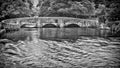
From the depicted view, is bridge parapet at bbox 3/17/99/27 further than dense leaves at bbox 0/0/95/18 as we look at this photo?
No

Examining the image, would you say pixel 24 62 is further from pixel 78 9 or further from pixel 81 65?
pixel 78 9

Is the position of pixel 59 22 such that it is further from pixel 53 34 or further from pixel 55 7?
pixel 53 34

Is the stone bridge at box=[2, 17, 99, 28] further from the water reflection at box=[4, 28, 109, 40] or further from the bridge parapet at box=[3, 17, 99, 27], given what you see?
the water reflection at box=[4, 28, 109, 40]

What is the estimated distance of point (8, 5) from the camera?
25.2 m

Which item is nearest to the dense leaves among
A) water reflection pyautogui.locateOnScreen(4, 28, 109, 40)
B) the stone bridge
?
the stone bridge

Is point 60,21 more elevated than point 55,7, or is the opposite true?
point 55,7

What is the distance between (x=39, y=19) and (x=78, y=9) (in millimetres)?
8976

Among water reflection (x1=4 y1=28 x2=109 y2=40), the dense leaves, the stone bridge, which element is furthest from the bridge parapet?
water reflection (x1=4 y1=28 x2=109 y2=40)

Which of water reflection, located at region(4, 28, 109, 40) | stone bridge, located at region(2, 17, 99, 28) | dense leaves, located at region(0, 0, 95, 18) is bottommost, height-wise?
water reflection, located at region(4, 28, 109, 40)

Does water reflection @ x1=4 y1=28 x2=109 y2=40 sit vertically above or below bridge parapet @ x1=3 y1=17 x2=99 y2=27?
below

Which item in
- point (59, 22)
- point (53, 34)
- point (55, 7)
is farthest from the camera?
point (55, 7)

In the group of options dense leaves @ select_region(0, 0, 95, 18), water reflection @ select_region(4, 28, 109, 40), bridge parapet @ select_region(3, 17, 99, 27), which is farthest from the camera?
dense leaves @ select_region(0, 0, 95, 18)

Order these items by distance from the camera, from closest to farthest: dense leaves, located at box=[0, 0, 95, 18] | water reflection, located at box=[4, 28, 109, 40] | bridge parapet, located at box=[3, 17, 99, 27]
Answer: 1. water reflection, located at box=[4, 28, 109, 40]
2. bridge parapet, located at box=[3, 17, 99, 27]
3. dense leaves, located at box=[0, 0, 95, 18]

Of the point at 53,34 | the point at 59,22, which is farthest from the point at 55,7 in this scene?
the point at 53,34
